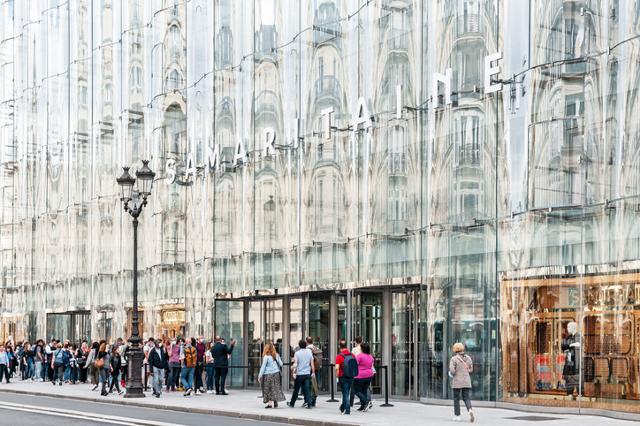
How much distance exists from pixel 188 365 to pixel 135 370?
4.98 ft

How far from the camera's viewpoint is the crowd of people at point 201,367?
23.9m

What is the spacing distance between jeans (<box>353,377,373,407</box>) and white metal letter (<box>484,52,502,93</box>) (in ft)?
23.3

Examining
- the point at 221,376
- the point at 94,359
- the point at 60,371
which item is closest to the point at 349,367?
the point at 221,376

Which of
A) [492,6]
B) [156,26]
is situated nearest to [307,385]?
[492,6]

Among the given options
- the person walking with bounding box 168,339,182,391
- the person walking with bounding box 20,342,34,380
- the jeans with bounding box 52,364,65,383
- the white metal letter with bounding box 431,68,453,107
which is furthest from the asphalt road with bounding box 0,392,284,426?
the person walking with bounding box 20,342,34,380

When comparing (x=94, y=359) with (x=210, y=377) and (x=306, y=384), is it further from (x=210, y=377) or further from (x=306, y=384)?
(x=306, y=384)

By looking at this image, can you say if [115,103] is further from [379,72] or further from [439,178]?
[439,178]

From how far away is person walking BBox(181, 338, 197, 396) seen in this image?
102ft

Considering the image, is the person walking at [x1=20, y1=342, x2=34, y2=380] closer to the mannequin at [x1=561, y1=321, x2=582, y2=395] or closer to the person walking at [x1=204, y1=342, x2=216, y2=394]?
the person walking at [x1=204, y1=342, x2=216, y2=394]

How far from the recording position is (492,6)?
25.0 m

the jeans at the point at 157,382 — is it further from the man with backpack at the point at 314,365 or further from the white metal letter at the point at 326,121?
the white metal letter at the point at 326,121

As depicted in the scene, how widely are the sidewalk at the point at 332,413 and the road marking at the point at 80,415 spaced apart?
8.27 feet

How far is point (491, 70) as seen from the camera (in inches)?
973

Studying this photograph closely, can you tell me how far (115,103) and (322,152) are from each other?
1587 centimetres
